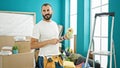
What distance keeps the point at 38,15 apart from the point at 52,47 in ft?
12.6

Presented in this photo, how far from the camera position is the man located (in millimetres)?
2414

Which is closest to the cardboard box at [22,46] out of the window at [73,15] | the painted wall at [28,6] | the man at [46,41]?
the man at [46,41]

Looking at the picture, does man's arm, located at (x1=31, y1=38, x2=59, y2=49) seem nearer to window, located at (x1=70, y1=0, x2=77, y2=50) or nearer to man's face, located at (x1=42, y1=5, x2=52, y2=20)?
man's face, located at (x1=42, y1=5, x2=52, y2=20)

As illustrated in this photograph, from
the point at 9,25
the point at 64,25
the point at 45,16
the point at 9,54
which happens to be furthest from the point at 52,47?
the point at 64,25

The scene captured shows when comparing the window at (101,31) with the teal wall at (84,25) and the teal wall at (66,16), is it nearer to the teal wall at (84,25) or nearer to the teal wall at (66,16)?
the teal wall at (84,25)

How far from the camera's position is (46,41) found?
2389mm

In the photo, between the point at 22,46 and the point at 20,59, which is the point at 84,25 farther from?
the point at 20,59

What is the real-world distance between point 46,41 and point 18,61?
1548 mm

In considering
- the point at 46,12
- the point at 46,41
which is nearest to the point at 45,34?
the point at 46,41

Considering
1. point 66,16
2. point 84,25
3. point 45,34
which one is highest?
point 66,16

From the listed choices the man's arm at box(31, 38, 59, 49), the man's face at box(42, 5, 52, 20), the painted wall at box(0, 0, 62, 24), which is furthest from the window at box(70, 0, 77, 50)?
the man's arm at box(31, 38, 59, 49)

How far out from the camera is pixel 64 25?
6.20m

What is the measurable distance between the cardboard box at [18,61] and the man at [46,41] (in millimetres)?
1283

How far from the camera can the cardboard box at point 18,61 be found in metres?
3.54
